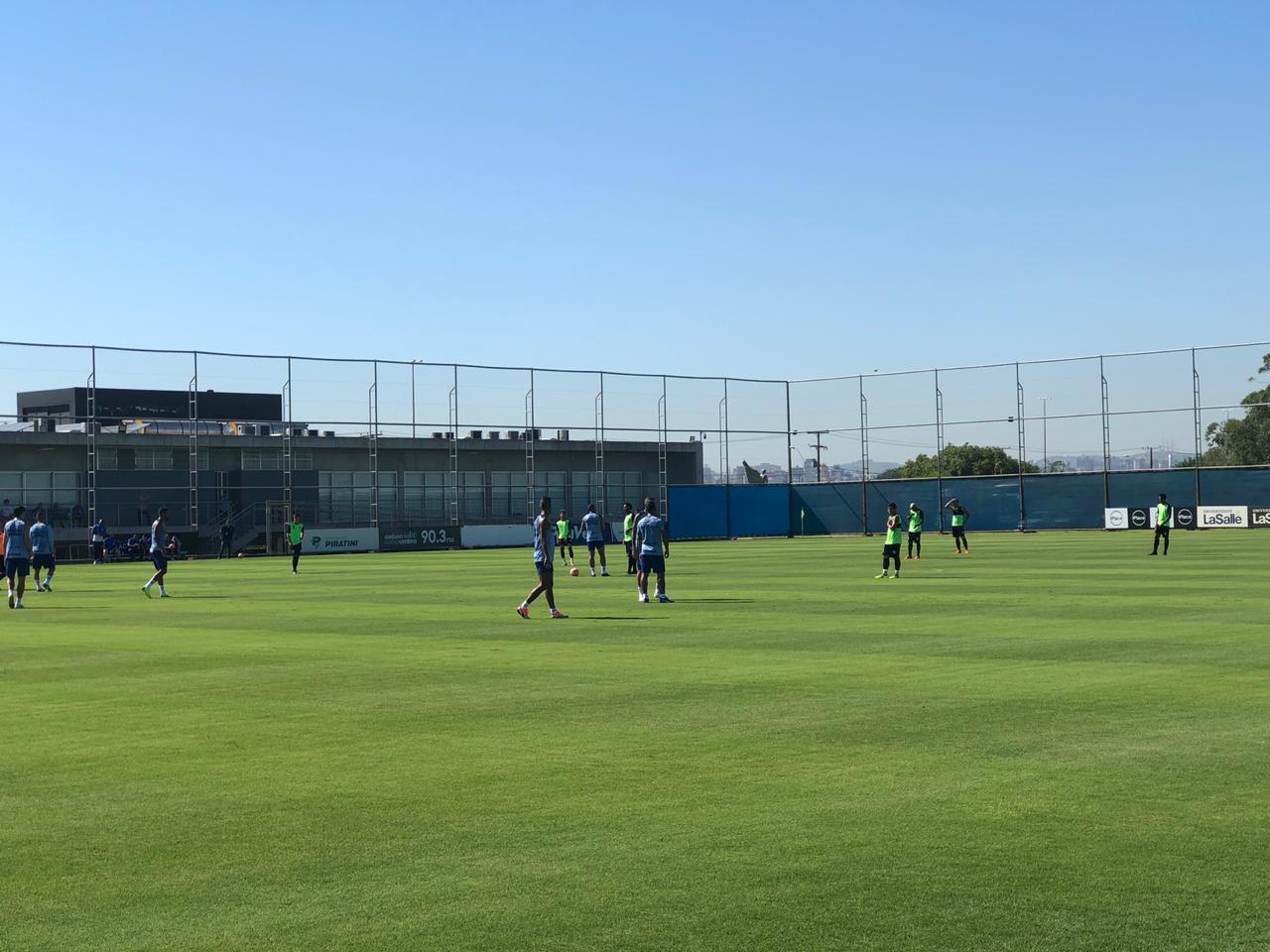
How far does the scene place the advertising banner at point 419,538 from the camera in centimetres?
7006

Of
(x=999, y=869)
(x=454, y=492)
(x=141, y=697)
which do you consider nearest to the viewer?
(x=999, y=869)

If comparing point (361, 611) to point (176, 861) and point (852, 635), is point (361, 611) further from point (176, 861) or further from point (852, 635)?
point (176, 861)

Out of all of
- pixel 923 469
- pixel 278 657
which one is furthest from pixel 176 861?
pixel 923 469

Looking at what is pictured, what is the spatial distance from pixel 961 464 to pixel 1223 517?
20.4m

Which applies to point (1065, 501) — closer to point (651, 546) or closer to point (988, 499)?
point (988, 499)

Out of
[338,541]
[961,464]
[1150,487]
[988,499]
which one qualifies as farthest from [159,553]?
[961,464]

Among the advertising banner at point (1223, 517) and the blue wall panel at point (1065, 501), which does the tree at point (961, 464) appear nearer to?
the blue wall panel at point (1065, 501)

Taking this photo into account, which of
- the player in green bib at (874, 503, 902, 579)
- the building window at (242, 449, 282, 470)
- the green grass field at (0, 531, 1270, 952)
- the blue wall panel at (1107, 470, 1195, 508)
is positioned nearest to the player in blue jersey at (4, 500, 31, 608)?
the green grass field at (0, 531, 1270, 952)

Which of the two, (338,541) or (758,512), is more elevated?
(758,512)

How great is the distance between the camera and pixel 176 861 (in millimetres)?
7484

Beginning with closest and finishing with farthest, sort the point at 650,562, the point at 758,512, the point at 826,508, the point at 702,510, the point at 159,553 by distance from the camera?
the point at 650,562 → the point at 159,553 → the point at 702,510 → the point at 758,512 → the point at 826,508

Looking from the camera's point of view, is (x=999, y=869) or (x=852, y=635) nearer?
(x=999, y=869)

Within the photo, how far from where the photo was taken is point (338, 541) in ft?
222

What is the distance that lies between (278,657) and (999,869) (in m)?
12.3
